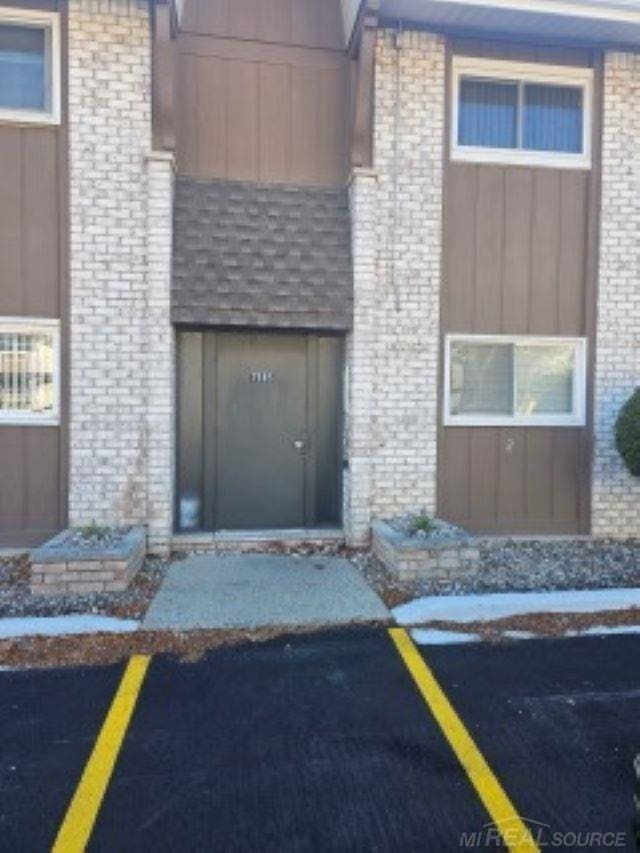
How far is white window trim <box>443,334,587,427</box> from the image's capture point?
7934mm

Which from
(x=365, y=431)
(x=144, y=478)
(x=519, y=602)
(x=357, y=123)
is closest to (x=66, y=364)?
(x=144, y=478)

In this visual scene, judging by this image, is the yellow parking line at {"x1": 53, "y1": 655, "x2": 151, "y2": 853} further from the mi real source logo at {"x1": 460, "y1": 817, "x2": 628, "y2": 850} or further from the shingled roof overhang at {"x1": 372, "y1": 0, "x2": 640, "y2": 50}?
the shingled roof overhang at {"x1": 372, "y1": 0, "x2": 640, "y2": 50}

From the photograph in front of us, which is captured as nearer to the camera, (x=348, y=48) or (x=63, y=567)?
(x=63, y=567)

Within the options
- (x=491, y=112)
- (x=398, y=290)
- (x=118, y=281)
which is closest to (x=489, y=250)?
(x=398, y=290)

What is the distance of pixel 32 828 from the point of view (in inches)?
116

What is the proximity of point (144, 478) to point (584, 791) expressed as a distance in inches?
211

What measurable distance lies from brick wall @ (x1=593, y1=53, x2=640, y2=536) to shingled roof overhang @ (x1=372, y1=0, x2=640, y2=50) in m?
0.53

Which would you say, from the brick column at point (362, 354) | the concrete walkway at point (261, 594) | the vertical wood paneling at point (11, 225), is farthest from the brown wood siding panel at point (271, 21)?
the concrete walkway at point (261, 594)

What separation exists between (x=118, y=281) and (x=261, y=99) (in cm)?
277

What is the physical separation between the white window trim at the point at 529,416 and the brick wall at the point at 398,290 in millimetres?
219

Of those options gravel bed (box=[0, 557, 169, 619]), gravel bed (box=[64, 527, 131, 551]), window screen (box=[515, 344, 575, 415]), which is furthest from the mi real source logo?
window screen (box=[515, 344, 575, 415])

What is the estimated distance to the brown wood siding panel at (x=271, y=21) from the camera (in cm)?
757

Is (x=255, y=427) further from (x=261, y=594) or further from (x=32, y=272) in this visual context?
(x=32, y=272)

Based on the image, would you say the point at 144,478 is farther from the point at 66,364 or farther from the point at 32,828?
the point at 32,828
